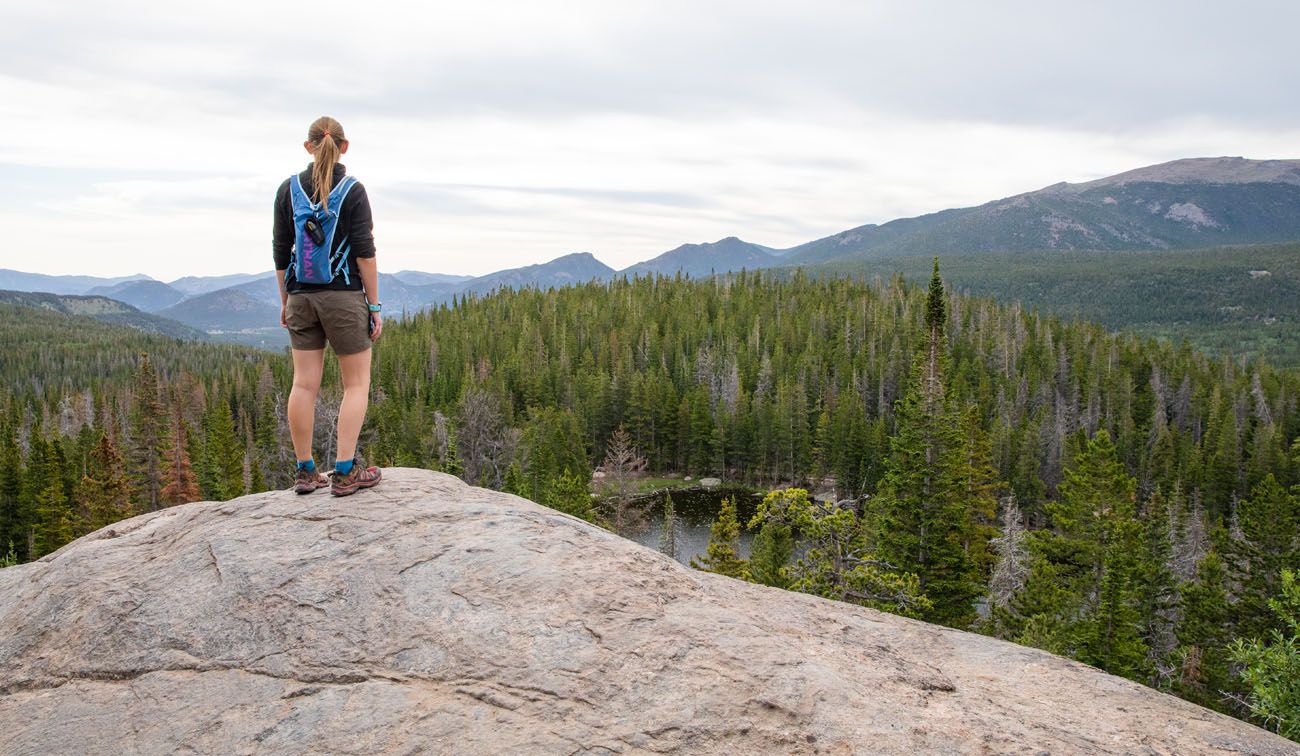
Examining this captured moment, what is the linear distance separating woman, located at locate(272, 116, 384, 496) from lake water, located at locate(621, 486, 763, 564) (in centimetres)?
5508

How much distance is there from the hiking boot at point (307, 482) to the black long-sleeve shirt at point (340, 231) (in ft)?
7.31

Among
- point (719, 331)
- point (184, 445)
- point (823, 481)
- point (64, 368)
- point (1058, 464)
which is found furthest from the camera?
point (64, 368)

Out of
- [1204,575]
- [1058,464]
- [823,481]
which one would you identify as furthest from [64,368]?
[1204,575]

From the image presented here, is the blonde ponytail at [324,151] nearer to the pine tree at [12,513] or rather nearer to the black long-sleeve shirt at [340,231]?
the black long-sleeve shirt at [340,231]

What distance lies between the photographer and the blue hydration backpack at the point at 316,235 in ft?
26.2

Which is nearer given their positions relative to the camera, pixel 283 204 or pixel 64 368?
pixel 283 204

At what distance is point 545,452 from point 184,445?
3170 cm

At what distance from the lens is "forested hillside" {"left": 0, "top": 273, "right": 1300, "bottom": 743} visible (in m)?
30.2

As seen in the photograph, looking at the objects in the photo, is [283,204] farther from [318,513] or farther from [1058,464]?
[1058,464]

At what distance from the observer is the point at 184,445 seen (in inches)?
2053

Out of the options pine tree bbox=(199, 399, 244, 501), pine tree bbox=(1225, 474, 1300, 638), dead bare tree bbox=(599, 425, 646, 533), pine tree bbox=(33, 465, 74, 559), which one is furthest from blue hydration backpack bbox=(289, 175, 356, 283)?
dead bare tree bbox=(599, 425, 646, 533)

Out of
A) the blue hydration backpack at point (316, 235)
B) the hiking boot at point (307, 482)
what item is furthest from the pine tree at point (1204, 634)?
the blue hydration backpack at point (316, 235)

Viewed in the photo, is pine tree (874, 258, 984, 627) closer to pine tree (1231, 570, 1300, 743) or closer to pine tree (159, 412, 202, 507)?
pine tree (1231, 570, 1300, 743)

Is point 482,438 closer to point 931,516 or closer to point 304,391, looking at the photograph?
point 931,516
